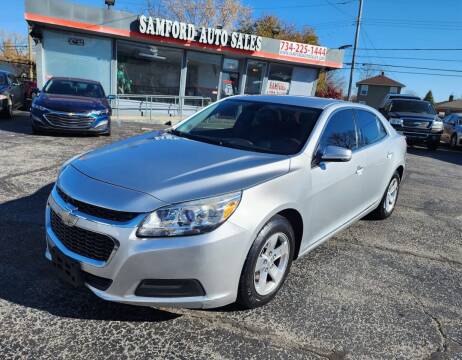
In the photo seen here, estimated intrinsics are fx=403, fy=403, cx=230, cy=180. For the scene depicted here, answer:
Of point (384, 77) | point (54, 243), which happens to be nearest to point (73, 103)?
point (54, 243)

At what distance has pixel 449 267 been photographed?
4289mm

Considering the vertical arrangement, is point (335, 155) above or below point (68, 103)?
above

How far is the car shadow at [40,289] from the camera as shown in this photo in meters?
2.91

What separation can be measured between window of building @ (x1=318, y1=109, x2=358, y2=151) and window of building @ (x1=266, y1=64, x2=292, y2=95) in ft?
55.2

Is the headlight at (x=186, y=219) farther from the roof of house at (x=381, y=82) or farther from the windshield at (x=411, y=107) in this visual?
the roof of house at (x=381, y=82)

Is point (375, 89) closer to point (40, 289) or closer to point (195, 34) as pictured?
point (195, 34)

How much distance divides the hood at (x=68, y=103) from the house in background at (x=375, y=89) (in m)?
58.9

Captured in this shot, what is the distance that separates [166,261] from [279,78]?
64.3ft

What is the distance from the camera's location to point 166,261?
249 centimetres

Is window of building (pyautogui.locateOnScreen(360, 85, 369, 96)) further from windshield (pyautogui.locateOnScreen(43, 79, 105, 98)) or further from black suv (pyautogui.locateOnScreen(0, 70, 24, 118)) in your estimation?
windshield (pyautogui.locateOnScreen(43, 79, 105, 98))

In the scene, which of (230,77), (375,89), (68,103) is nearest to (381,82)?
(375,89)

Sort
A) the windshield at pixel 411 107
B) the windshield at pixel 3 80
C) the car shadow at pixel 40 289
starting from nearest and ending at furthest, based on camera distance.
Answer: the car shadow at pixel 40 289 < the windshield at pixel 3 80 < the windshield at pixel 411 107

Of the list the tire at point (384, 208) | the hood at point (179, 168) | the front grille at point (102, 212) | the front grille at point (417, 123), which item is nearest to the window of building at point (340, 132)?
the hood at point (179, 168)

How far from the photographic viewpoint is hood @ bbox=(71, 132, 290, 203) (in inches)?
105
